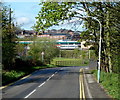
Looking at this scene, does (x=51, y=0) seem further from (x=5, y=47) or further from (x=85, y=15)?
(x=5, y=47)

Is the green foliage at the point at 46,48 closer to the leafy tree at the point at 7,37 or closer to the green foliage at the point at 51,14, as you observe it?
the leafy tree at the point at 7,37

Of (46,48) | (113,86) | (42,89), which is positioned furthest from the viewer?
(46,48)

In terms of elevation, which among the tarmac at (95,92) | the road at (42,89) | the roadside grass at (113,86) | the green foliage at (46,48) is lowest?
the road at (42,89)

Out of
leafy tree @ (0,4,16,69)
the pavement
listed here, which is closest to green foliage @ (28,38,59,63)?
leafy tree @ (0,4,16,69)

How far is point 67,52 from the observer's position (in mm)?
94375

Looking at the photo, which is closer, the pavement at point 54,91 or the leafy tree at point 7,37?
the pavement at point 54,91

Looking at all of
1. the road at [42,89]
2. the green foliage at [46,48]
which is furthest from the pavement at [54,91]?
the green foliage at [46,48]

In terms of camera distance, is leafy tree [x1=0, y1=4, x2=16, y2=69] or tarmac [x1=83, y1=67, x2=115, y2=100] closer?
tarmac [x1=83, y1=67, x2=115, y2=100]

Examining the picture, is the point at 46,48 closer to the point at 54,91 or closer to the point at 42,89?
the point at 42,89

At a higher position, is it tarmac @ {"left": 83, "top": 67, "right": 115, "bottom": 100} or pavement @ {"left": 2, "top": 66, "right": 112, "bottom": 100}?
tarmac @ {"left": 83, "top": 67, "right": 115, "bottom": 100}

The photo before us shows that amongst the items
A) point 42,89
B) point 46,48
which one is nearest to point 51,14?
point 42,89

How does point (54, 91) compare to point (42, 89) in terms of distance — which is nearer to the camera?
point (54, 91)

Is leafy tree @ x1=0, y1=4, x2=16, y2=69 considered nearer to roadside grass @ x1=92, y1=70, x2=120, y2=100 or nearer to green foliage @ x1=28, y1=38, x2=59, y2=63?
roadside grass @ x1=92, y1=70, x2=120, y2=100

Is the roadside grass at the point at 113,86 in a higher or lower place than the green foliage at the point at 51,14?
lower
